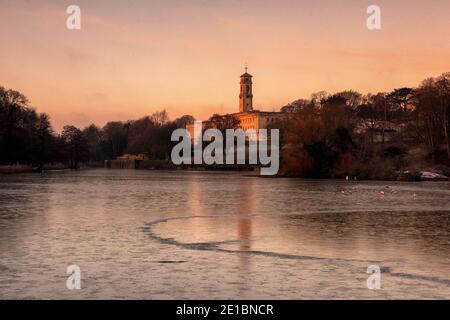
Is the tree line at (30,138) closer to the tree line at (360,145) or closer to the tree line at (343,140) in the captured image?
the tree line at (343,140)

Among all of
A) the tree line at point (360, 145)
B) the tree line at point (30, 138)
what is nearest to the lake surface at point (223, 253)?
the tree line at point (360, 145)

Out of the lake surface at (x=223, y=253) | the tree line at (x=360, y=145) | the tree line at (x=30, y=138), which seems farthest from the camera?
the tree line at (x=30, y=138)

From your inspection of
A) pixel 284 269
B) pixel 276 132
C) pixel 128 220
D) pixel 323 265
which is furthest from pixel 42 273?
pixel 276 132

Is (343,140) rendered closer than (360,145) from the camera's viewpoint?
Yes

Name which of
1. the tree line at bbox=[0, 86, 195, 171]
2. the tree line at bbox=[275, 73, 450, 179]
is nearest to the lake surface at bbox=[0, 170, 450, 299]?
the tree line at bbox=[275, 73, 450, 179]

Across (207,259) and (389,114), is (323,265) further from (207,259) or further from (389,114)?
(389,114)

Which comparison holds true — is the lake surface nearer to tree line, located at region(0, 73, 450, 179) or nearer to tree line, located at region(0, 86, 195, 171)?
tree line, located at region(0, 73, 450, 179)

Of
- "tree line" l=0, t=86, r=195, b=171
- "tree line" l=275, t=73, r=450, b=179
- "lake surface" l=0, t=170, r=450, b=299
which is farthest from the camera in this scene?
"tree line" l=0, t=86, r=195, b=171

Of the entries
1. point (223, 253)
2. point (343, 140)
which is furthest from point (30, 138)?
point (223, 253)

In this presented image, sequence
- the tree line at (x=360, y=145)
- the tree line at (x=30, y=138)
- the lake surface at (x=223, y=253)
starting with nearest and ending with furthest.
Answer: the lake surface at (x=223, y=253), the tree line at (x=360, y=145), the tree line at (x=30, y=138)

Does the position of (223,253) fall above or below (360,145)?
below

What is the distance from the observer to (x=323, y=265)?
12.9 meters

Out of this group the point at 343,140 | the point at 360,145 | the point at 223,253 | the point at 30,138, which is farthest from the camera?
the point at 30,138

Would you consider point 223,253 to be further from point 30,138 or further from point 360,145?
point 30,138
